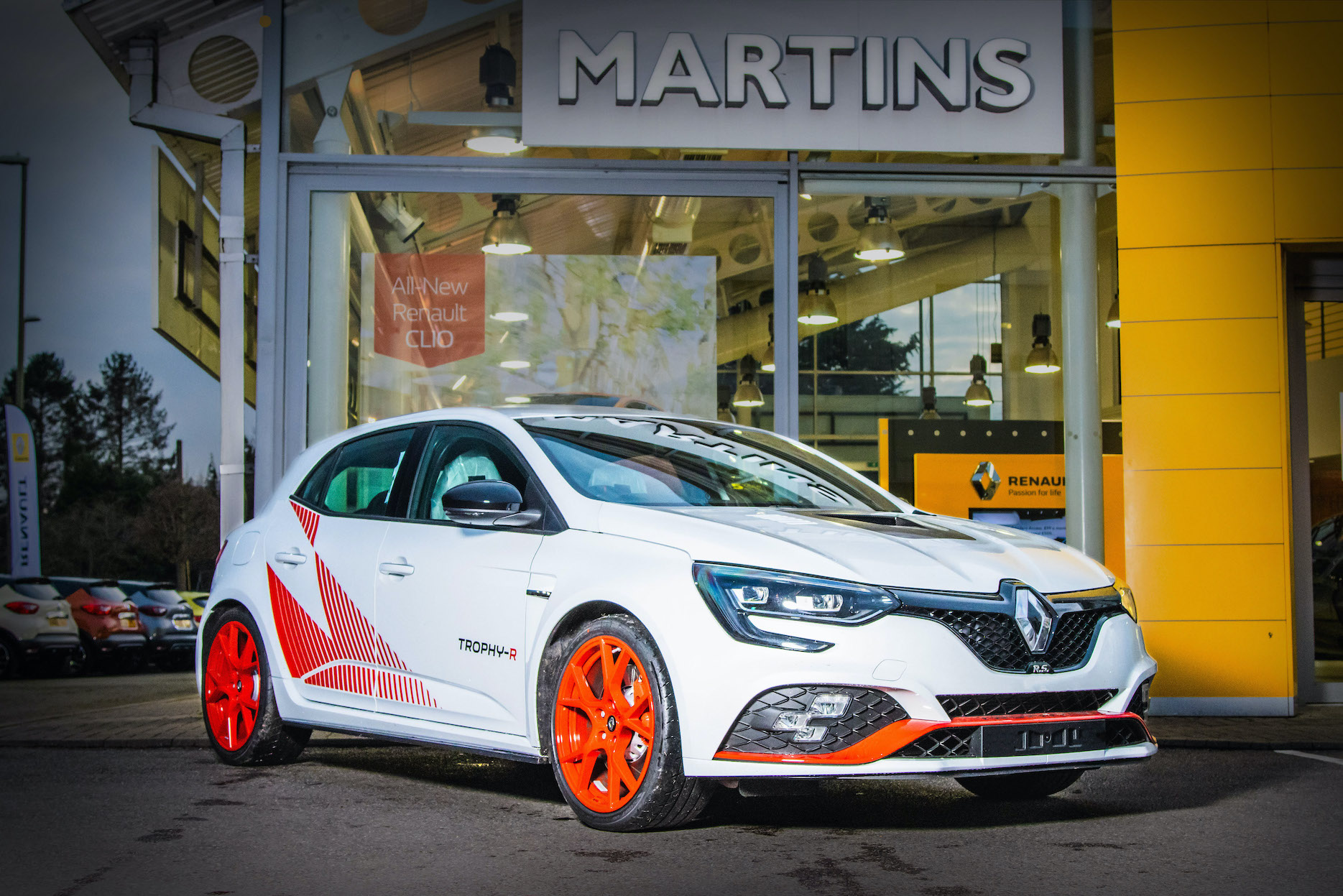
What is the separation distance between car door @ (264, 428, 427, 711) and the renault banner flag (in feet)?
50.5

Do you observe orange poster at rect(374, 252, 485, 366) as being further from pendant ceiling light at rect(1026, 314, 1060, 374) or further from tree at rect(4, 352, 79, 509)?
tree at rect(4, 352, 79, 509)

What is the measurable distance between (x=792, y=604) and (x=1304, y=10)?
695cm

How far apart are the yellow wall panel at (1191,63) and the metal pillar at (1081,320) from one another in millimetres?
421

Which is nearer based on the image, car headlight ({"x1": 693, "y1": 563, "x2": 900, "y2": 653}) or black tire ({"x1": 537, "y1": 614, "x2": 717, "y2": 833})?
car headlight ({"x1": 693, "y1": 563, "x2": 900, "y2": 653})

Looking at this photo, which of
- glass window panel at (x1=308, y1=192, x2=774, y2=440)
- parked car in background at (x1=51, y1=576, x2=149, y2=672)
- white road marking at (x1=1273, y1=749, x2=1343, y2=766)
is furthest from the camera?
parked car in background at (x1=51, y1=576, x2=149, y2=672)

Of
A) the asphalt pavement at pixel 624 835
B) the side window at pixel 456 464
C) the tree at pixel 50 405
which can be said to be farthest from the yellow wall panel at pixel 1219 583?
the tree at pixel 50 405

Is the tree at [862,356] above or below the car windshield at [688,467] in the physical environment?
above

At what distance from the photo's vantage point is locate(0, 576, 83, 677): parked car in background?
62.7ft

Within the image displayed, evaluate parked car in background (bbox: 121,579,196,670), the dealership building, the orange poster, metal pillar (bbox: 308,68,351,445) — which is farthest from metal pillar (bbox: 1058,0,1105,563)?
parked car in background (bbox: 121,579,196,670)

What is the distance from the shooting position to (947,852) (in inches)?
192

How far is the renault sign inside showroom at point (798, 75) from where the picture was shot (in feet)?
33.3

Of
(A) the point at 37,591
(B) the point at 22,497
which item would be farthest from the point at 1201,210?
(B) the point at 22,497

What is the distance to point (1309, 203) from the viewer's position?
381 inches

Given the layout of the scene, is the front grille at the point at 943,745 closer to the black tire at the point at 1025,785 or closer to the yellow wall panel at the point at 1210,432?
the black tire at the point at 1025,785
